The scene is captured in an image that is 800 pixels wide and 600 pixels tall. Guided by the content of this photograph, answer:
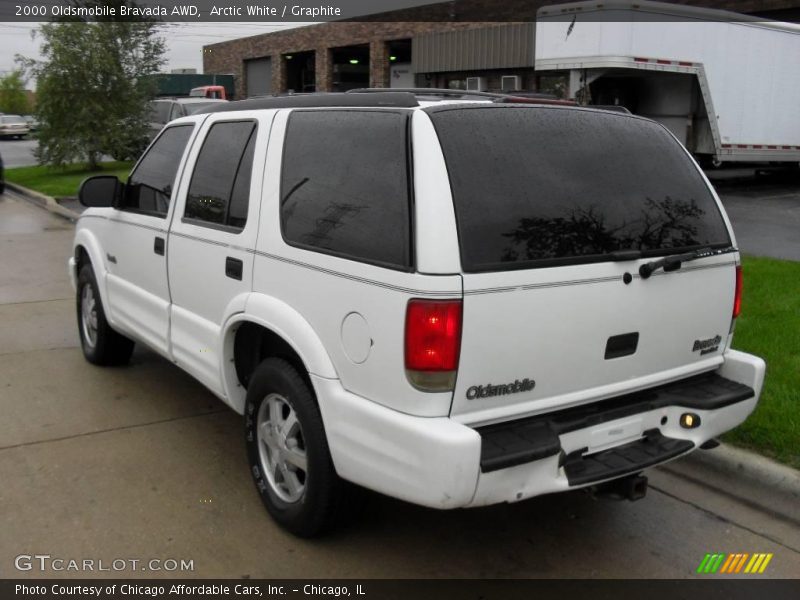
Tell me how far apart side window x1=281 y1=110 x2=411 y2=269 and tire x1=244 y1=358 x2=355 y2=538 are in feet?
2.03

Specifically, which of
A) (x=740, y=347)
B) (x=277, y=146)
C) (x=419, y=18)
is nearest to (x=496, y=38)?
(x=419, y=18)

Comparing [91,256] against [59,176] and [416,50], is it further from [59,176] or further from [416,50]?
[416,50]

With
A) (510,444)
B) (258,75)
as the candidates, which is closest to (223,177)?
(510,444)

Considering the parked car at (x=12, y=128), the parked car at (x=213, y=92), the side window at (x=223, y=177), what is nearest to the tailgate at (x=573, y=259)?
the side window at (x=223, y=177)

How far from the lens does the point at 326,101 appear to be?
374 centimetres

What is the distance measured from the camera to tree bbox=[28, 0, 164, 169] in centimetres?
2077

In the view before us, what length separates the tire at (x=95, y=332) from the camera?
5.87m

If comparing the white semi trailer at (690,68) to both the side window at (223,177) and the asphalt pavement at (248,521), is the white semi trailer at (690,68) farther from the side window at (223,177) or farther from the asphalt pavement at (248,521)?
the asphalt pavement at (248,521)

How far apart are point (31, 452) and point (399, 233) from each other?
2793 mm

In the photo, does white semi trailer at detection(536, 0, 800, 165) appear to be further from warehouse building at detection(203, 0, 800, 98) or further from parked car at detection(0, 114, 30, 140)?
parked car at detection(0, 114, 30, 140)

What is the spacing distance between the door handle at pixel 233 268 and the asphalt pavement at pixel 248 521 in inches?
43.8

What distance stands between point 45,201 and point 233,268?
Answer: 1471 cm

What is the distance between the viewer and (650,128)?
12.6 feet

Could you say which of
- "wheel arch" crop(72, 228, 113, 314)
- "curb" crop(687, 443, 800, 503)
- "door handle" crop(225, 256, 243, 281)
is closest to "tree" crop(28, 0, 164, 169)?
"wheel arch" crop(72, 228, 113, 314)
